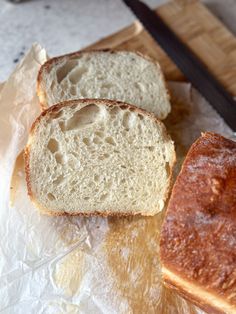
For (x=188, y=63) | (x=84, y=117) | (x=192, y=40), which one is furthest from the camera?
(x=192, y=40)

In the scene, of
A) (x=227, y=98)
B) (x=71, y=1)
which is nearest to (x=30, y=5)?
(x=71, y=1)

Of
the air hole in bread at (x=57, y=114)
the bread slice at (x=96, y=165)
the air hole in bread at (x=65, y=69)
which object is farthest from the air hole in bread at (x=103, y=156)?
the air hole in bread at (x=65, y=69)

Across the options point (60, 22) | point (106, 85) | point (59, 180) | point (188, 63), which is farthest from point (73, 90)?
point (60, 22)

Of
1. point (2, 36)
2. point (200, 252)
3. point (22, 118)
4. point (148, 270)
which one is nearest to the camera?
point (200, 252)

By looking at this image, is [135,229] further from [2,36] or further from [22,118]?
[2,36]

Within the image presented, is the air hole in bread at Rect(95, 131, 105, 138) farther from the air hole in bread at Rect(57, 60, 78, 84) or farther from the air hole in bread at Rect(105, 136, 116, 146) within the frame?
the air hole in bread at Rect(57, 60, 78, 84)

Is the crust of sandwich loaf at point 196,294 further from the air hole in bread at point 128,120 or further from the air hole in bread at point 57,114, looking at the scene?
the air hole in bread at point 57,114

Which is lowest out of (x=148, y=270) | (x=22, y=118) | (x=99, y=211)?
(x=148, y=270)

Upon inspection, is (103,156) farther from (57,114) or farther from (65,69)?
(65,69)

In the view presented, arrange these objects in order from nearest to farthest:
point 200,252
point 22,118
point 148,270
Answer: point 200,252
point 148,270
point 22,118
